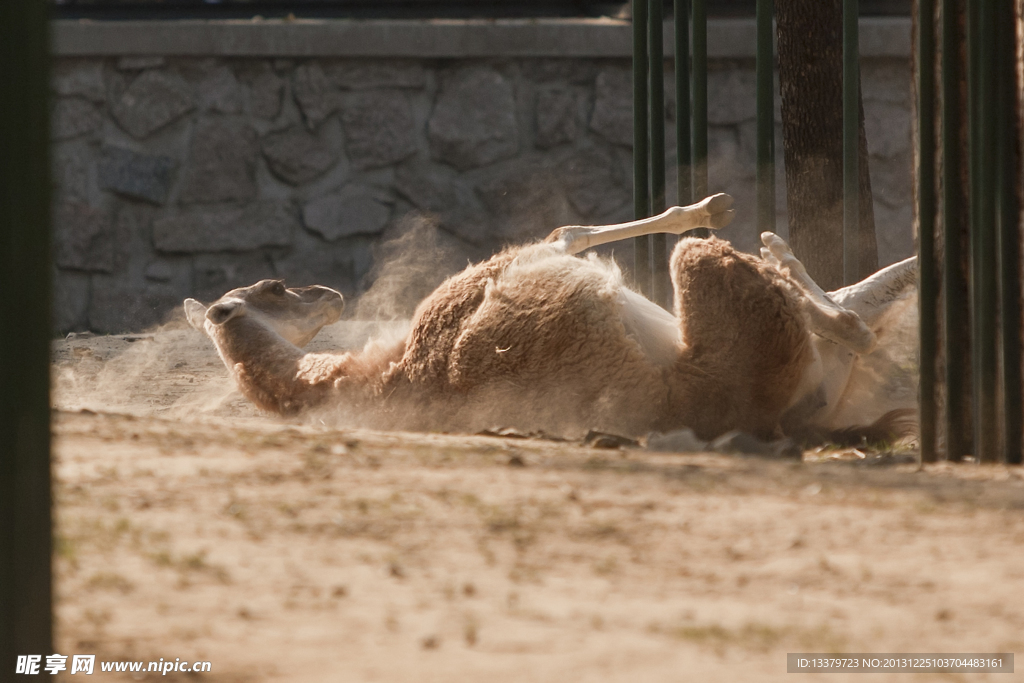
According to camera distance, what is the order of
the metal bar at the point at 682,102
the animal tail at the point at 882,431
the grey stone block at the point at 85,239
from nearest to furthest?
the animal tail at the point at 882,431 < the metal bar at the point at 682,102 < the grey stone block at the point at 85,239

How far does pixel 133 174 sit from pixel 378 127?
170cm

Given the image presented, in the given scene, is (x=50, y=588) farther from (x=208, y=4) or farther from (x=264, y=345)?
(x=208, y=4)

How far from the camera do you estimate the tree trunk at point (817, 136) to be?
207 inches

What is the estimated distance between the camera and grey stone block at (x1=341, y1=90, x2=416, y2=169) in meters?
7.53

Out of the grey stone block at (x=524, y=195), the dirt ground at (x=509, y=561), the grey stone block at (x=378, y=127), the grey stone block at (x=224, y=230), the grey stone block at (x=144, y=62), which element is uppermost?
the grey stone block at (x=144, y=62)

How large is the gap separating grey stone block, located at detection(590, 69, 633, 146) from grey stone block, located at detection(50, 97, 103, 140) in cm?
341

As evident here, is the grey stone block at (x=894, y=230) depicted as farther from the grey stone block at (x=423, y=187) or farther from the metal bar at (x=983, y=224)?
the metal bar at (x=983, y=224)

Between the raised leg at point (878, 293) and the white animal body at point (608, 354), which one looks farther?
the raised leg at point (878, 293)

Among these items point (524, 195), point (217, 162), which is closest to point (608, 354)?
point (524, 195)

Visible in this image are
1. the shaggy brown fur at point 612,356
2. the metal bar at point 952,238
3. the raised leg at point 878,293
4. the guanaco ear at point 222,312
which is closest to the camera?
the metal bar at point 952,238

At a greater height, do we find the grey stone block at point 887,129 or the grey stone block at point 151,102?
the grey stone block at point 151,102

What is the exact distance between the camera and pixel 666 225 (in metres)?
4.85

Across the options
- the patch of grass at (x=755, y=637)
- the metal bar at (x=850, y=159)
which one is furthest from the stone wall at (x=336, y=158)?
the patch of grass at (x=755, y=637)

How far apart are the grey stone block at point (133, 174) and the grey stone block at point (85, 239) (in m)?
0.22
